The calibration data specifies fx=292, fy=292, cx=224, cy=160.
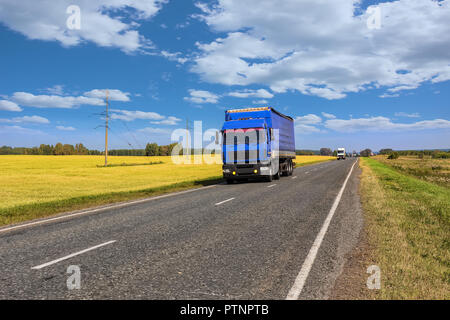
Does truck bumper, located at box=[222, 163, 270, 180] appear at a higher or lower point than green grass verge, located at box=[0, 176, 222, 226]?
higher

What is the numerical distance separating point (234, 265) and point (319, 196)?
7930 millimetres

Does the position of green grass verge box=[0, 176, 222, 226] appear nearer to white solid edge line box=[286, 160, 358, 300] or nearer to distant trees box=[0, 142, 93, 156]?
→ white solid edge line box=[286, 160, 358, 300]

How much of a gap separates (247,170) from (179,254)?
484 inches

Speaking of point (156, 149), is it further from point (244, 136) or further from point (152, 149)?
point (244, 136)

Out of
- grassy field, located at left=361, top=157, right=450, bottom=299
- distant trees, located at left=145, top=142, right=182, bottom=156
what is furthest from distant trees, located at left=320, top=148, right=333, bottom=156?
grassy field, located at left=361, top=157, right=450, bottom=299

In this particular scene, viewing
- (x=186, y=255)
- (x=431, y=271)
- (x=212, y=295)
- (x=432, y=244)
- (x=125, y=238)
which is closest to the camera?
(x=212, y=295)

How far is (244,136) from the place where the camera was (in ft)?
55.7

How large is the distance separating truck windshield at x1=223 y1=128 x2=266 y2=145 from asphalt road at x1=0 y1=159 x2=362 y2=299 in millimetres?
8476

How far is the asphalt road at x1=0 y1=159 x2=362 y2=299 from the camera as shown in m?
3.58

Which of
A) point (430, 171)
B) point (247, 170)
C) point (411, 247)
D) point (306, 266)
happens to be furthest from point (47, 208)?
point (430, 171)

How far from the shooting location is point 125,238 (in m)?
5.92

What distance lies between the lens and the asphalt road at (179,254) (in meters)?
3.58
